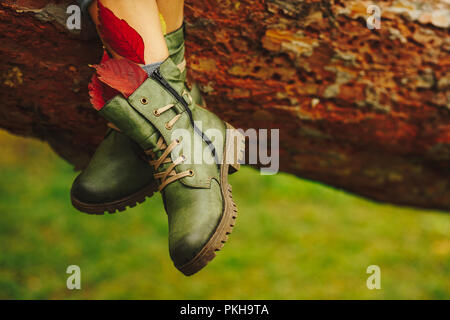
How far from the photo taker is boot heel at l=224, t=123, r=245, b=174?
1.50m

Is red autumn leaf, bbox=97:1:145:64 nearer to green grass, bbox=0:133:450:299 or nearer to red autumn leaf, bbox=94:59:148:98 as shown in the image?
red autumn leaf, bbox=94:59:148:98

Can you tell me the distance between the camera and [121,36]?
128 cm

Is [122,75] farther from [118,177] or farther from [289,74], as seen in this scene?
[289,74]

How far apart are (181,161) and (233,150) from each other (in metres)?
0.23

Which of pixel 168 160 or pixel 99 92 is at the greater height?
pixel 99 92

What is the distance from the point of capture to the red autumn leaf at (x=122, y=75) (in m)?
1.26

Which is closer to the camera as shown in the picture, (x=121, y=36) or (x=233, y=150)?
(x=121, y=36)

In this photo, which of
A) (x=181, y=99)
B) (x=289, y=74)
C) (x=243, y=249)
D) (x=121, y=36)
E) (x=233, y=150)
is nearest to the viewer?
(x=121, y=36)

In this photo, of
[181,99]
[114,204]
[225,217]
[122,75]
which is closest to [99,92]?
[122,75]

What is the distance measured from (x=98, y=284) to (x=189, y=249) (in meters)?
1.48

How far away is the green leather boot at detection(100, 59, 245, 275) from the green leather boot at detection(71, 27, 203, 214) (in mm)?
114

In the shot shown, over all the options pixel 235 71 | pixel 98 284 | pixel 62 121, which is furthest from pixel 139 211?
pixel 235 71

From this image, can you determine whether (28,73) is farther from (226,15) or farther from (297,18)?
(297,18)

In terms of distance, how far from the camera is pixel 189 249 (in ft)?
4.19
